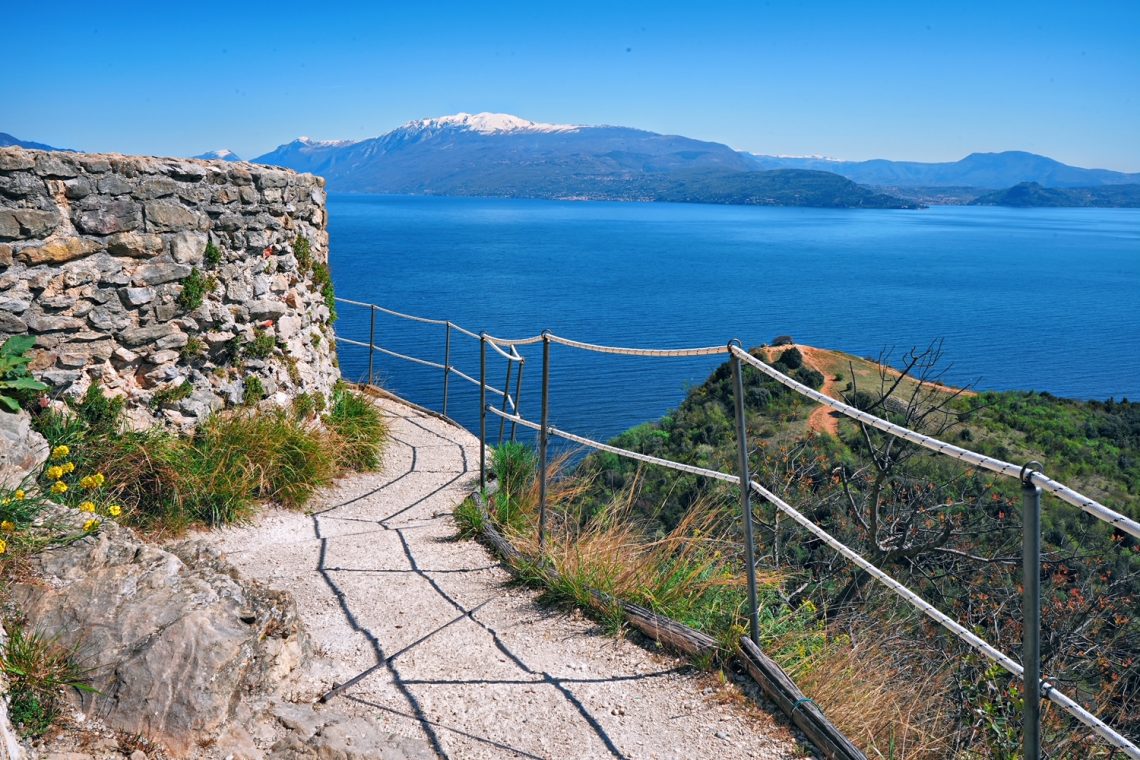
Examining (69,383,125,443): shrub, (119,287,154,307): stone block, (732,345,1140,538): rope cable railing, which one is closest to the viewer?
(732,345,1140,538): rope cable railing

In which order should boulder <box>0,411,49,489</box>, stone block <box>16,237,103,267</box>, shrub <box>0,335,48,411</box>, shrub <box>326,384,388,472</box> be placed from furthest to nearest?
1. shrub <box>326,384,388,472</box>
2. stone block <box>16,237,103,267</box>
3. shrub <box>0,335,48,411</box>
4. boulder <box>0,411,49,489</box>

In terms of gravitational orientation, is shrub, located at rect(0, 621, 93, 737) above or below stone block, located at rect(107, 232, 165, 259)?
below

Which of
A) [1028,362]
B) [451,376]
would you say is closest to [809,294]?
[1028,362]

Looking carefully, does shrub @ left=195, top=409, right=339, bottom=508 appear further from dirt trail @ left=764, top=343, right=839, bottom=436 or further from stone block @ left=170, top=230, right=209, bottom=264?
dirt trail @ left=764, top=343, right=839, bottom=436

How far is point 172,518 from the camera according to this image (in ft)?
18.5

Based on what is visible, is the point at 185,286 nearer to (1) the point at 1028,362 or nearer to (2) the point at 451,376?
(2) the point at 451,376

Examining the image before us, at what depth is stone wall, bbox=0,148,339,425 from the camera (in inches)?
222

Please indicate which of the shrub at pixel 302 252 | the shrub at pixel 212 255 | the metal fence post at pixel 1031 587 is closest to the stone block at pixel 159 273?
the shrub at pixel 212 255

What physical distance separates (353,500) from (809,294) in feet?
170

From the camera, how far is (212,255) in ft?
22.4

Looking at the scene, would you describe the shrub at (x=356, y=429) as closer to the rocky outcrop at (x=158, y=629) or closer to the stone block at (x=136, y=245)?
the stone block at (x=136, y=245)

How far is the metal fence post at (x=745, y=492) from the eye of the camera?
3.46 metres

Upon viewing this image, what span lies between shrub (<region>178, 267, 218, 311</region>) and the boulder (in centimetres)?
169

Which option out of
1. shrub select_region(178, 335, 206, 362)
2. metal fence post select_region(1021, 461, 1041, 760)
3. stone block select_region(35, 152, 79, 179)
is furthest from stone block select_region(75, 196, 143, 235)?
metal fence post select_region(1021, 461, 1041, 760)
